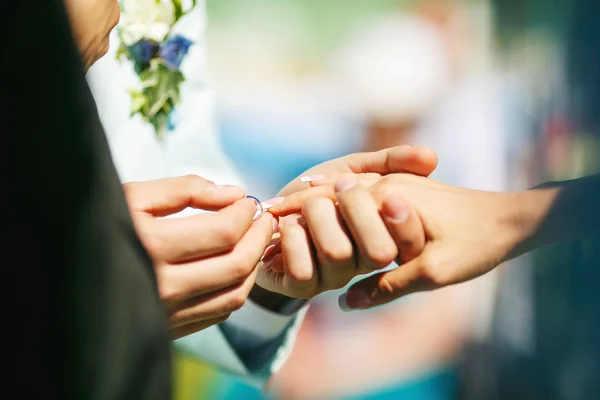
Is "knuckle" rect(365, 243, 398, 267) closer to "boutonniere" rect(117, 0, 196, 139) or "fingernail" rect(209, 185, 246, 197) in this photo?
"fingernail" rect(209, 185, 246, 197)

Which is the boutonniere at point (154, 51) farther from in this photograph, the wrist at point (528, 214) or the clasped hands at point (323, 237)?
the wrist at point (528, 214)

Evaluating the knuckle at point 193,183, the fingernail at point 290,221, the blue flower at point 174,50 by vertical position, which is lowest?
the fingernail at point 290,221

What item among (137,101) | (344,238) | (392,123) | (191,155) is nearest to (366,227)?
(344,238)

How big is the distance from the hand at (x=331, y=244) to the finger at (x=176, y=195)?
0.26 ft

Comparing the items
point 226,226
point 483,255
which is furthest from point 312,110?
point 226,226

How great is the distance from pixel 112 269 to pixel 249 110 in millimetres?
1305

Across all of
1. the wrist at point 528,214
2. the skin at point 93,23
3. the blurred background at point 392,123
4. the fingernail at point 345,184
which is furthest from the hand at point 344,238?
the blurred background at point 392,123

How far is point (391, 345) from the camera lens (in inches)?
64.2

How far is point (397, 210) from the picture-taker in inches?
23.4

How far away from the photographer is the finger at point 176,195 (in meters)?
0.50

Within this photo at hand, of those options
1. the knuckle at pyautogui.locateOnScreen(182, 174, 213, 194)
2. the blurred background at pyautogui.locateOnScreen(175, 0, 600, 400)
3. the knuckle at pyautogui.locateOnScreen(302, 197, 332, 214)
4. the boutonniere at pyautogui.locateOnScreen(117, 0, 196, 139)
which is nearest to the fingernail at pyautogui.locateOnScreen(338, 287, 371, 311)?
the knuckle at pyautogui.locateOnScreen(302, 197, 332, 214)

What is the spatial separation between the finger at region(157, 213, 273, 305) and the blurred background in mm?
960

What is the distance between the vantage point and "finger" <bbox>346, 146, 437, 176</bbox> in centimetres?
69

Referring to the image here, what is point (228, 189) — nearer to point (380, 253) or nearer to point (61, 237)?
point (380, 253)
